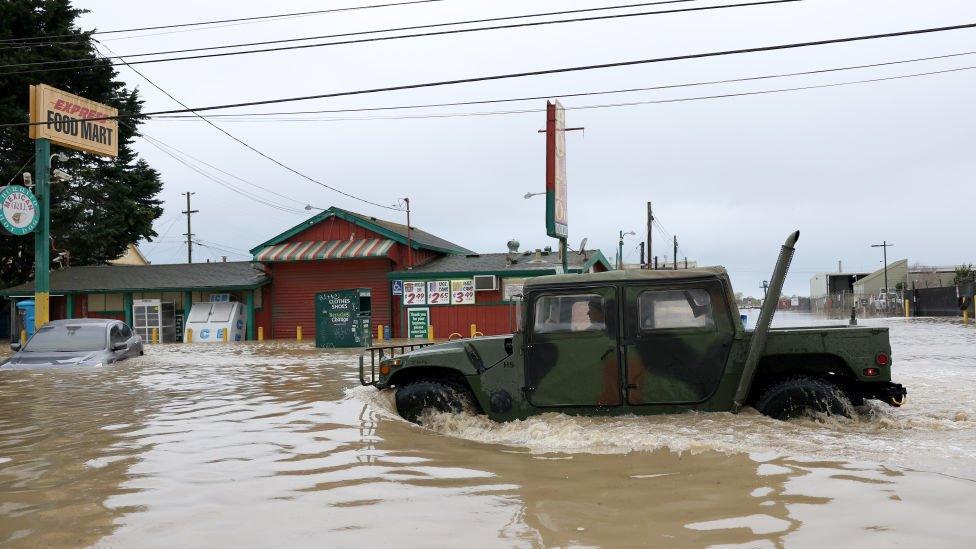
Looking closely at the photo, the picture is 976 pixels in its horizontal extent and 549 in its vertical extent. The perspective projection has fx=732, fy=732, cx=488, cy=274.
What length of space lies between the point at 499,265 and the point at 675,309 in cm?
2321

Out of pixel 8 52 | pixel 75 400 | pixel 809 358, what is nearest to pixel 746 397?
pixel 809 358

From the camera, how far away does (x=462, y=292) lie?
96.6 feet

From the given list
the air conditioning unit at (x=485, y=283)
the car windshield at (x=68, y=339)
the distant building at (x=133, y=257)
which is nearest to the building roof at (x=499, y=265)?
the air conditioning unit at (x=485, y=283)

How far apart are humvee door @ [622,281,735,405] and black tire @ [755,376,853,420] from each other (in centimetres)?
52

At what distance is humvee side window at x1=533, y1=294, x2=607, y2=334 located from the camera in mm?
6926

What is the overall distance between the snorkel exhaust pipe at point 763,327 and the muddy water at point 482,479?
26 cm

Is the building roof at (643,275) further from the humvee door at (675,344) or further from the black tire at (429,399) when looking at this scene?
the black tire at (429,399)

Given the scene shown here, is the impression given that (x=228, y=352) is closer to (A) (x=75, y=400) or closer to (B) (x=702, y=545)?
(A) (x=75, y=400)

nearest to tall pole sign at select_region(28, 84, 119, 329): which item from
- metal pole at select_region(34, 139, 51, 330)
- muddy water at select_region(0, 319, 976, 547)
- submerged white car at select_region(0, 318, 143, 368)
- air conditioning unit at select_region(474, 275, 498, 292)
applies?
metal pole at select_region(34, 139, 51, 330)

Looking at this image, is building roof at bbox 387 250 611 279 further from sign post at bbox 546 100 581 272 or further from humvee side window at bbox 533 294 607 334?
humvee side window at bbox 533 294 607 334

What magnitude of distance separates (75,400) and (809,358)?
9452 millimetres

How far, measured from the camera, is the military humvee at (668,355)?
261 inches

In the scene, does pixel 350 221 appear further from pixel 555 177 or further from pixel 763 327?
pixel 763 327

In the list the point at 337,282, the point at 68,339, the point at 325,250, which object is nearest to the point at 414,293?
the point at 337,282
